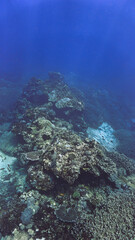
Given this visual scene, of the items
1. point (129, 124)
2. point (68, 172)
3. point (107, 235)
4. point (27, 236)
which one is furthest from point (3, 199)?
point (129, 124)

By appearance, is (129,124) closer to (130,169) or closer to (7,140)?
(130,169)

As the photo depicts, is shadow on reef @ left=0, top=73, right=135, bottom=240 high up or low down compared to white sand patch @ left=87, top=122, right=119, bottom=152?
down

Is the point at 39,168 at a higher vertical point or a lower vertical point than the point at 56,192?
higher

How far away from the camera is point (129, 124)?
20812mm

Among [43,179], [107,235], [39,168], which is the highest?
[39,168]

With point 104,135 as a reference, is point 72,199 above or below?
below

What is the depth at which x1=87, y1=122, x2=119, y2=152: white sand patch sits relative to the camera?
12734 mm

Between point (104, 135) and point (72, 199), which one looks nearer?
point (72, 199)

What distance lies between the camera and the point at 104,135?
1441cm

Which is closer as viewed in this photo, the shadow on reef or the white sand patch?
the shadow on reef

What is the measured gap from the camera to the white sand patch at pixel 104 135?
1273 cm

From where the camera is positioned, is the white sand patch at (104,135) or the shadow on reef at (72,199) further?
the white sand patch at (104,135)

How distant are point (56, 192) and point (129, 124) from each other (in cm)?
1937

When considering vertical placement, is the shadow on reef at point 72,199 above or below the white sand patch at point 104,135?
below
